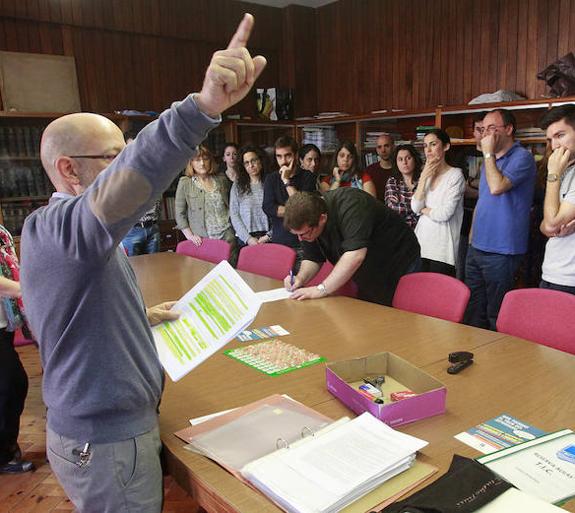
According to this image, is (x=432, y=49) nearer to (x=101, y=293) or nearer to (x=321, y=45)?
(x=321, y=45)

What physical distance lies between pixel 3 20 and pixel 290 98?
3.01 meters

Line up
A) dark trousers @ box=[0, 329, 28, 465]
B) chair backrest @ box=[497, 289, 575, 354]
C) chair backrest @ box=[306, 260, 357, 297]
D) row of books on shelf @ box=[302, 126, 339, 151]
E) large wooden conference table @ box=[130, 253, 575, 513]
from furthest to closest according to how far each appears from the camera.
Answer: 1. row of books on shelf @ box=[302, 126, 339, 151]
2. chair backrest @ box=[306, 260, 357, 297]
3. dark trousers @ box=[0, 329, 28, 465]
4. chair backrest @ box=[497, 289, 575, 354]
5. large wooden conference table @ box=[130, 253, 575, 513]

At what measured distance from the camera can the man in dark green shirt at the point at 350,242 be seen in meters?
2.37

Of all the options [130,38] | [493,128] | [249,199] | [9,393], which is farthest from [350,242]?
[130,38]

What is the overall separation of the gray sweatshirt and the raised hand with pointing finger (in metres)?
0.02

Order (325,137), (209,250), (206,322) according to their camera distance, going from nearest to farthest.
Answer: (206,322) → (209,250) → (325,137)

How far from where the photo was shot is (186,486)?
1125mm

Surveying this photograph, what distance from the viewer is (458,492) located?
34.5 inches

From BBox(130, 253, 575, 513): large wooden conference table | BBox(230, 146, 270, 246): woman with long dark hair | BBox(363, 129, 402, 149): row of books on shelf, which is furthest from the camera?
BBox(363, 129, 402, 149): row of books on shelf

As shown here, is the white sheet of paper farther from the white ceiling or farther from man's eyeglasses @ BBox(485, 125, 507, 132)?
the white ceiling

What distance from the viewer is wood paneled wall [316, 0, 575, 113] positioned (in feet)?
14.3

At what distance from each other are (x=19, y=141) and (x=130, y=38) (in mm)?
1634

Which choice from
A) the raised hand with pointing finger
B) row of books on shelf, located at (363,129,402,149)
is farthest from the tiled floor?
row of books on shelf, located at (363,129,402,149)

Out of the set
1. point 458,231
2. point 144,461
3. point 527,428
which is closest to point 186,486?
point 144,461
